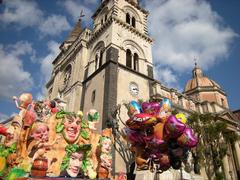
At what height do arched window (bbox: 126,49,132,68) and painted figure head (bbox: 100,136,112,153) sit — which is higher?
arched window (bbox: 126,49,132,68)

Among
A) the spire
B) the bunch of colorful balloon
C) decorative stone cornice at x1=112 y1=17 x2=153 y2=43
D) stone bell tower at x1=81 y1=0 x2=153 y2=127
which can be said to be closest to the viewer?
the bunch of colorful balloon

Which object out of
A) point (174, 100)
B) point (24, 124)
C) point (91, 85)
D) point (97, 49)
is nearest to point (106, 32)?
point (97, 49)

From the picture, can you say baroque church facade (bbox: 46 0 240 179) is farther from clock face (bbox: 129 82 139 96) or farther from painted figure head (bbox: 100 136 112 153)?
painted figure head (bbox: 100 136 112 153)

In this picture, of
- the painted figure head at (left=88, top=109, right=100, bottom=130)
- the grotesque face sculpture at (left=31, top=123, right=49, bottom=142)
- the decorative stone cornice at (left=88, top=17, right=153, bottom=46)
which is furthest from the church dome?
the grotesque face sculpture at (left=31, top=123, right=49, bottom=142)

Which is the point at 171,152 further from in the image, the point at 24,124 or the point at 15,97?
the point at 15,97

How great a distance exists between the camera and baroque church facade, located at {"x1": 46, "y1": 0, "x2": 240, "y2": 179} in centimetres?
2024

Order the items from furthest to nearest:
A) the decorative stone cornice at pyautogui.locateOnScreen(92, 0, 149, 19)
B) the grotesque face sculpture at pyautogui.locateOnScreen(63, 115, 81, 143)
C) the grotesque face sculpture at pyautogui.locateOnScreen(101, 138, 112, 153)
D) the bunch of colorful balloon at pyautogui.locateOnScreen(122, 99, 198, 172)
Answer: the decorative stone cornice at pyautogui.locateOnScreen(92, 0, 149, 19)
the grotesque face sculpture at pyautogui.locateOnScreen(101, 138, 112, 153)
the grotesque face sculpture at pyautogui.locateOnScreen(63, 115, 81, 143)
the bunch of colorful balloon at pyautogui.locateOnScreen(122, 99, 198, 172)

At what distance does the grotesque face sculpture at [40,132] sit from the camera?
9.39 meters

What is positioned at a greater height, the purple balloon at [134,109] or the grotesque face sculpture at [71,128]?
the purple balloon at [134,109]

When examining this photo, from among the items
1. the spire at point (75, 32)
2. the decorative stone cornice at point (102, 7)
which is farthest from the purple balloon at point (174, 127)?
the spire at point (75, 32)

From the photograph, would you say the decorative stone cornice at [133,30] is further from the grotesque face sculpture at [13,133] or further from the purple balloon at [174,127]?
the purple balloon at [174,127]

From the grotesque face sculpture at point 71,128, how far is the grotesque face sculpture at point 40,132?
111 centimetres

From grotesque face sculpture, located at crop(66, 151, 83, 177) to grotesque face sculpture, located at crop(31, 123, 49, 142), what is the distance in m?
1.56

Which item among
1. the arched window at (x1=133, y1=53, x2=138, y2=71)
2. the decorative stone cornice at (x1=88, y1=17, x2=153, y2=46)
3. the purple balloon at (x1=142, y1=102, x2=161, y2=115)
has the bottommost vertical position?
the purple balloon at (x1=142, y1=102, x2=161, y2=115)
